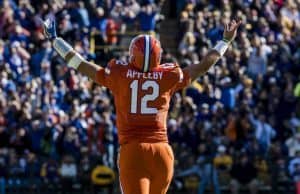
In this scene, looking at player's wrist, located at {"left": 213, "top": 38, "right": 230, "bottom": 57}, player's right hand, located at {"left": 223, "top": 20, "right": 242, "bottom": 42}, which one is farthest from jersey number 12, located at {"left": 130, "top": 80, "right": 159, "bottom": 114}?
player's right hand, located at {"left": 223, "top": 20, "right": 242, "bottom": 42}

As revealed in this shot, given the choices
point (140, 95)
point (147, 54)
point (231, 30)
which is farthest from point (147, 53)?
point (231, 30)

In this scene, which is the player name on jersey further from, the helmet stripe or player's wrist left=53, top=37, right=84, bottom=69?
player's wrist left=53, top=37, right=84, bottom=69

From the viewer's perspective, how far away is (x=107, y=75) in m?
7.57

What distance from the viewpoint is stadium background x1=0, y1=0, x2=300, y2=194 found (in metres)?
17.1

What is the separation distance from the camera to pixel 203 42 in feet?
64.5

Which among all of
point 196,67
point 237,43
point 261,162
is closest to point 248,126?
point 261,162

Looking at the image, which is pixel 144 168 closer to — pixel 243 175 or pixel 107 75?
pixel 107 75

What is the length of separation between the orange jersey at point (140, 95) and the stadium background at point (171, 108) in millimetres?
9255

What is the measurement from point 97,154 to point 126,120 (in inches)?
376

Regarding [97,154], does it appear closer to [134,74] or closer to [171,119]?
[171,119]

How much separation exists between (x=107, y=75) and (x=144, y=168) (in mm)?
763

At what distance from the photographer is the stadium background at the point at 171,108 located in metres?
17.1

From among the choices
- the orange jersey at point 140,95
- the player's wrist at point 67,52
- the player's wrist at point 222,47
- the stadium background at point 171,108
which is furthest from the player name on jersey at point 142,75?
the stadium background at point 171,108

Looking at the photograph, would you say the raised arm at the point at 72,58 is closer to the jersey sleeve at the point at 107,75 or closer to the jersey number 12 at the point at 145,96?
the jersey sleeve at the point at 107,75
